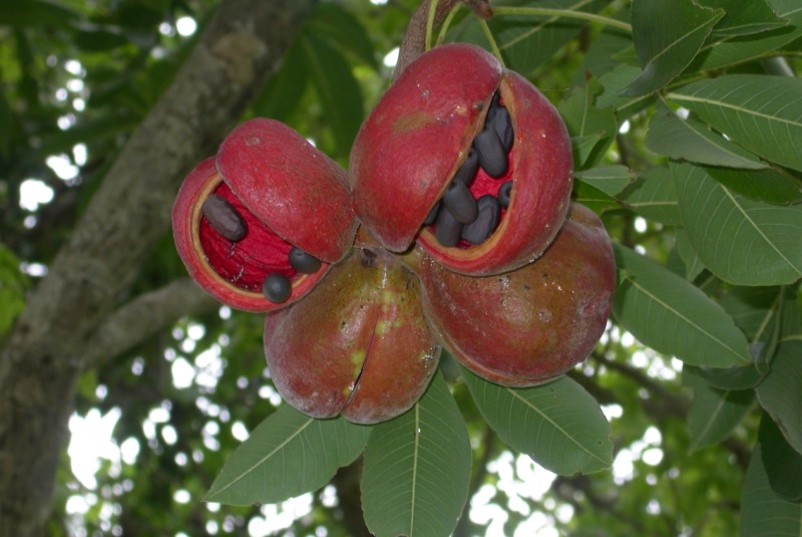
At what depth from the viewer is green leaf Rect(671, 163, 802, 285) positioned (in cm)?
154

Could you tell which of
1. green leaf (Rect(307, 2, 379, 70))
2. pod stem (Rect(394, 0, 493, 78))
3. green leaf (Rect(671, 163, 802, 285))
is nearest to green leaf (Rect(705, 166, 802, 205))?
green leaf (Rect(671, 163, 802, 285))

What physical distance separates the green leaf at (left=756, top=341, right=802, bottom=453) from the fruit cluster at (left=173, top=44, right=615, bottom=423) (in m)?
0.49

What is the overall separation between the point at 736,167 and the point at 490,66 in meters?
0.54

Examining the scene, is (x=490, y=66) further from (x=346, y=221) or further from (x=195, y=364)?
(x=195, y=364)

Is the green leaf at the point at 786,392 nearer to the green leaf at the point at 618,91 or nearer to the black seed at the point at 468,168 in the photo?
the green leaf at the point at 618,91

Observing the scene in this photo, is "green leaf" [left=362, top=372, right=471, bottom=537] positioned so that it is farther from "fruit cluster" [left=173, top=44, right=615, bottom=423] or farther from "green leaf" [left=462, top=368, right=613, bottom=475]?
"fruit cluster" [left=173, top=44, right=615, bottom=423]

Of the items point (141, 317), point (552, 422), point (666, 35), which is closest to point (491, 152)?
point (666, 35)

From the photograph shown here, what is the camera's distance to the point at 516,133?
1175mm

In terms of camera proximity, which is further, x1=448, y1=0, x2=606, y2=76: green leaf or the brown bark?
the brown bark

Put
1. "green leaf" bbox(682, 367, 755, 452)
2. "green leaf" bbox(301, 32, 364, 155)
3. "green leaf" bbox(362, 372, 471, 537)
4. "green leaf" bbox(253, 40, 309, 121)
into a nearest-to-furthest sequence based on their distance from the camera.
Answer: "green leaf" bbox(362, 372, 471, 537) → "green leaf" bbox(682, 367, 755, 452) → "green leaf" bbox(301, 32, 364, 155) → "green leaf" bbox(253, 40, 309, 121)

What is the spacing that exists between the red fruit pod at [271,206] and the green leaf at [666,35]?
21.2 inches

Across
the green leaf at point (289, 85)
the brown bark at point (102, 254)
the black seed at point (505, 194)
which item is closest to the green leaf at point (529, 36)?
the black seed at point (505, 194)

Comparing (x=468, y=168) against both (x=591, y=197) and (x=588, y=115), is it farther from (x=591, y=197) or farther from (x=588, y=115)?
(x=588, y=115)

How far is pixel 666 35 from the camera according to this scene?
4.66 feet
